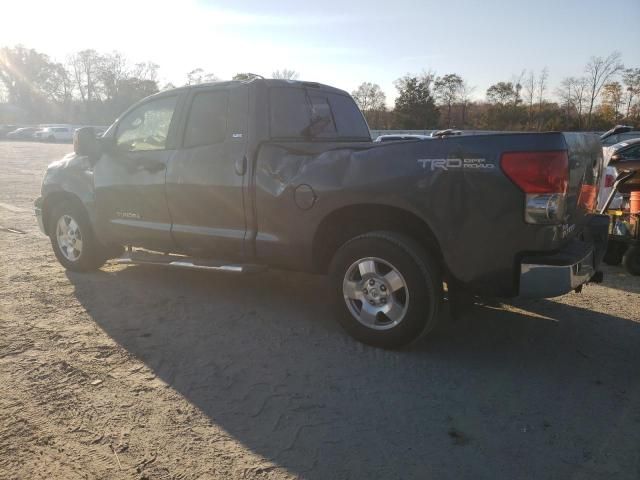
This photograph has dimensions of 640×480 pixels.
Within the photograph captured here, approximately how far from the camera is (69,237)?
6.17m

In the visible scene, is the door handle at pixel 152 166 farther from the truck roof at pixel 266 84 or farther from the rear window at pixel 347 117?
the rear window at pixel 347 117

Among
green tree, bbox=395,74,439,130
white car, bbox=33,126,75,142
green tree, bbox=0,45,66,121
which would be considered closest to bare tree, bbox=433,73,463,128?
green tree, bbox=395,74,439,130

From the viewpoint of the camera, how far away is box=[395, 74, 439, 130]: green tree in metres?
50.7

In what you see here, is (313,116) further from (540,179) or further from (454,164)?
(540,179)

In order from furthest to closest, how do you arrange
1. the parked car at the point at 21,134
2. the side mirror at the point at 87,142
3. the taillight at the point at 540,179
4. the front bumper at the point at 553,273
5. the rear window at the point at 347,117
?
the parked car at the point at 21,134 < the side mirror at the point at 87,142 < the rear window at the point at 347,117 < the front bumper at the point at 553,273 < the taillight at the point at 540,179

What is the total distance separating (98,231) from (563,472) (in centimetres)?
495

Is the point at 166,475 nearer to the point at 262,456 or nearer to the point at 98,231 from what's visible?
the point at 262,456

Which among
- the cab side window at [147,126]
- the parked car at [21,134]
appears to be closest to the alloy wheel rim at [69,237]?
the cab side window at [147,126]

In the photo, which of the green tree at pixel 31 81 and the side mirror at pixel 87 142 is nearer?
the side mirror at pixel 87 142

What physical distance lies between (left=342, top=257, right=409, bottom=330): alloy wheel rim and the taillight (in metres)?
1.01

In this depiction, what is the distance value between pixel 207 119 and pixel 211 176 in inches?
23.6

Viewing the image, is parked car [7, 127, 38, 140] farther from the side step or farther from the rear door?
the rear door

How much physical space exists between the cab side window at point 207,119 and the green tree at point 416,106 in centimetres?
4687

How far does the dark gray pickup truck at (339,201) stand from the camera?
338cm
